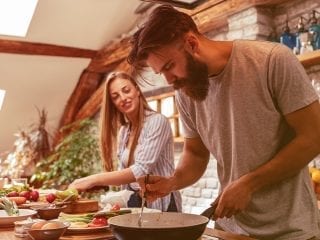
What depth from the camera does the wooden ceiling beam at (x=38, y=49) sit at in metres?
4.96

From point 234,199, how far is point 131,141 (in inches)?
46.5

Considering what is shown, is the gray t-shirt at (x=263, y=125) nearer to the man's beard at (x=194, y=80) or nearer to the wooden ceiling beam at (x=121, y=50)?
the man's beard at (x=194, y=80)

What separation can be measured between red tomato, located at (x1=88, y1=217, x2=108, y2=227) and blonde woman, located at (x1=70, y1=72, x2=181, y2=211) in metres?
0.69

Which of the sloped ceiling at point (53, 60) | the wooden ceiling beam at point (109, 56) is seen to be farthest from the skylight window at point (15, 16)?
the wooden ceiling beam at point (109, 56)

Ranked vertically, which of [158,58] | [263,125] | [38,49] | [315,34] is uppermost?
[38,49]

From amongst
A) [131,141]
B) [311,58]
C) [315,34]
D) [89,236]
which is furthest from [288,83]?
[315,34]

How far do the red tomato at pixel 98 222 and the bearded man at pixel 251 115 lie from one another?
0.58ft

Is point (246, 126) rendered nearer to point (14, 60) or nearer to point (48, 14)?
point (48, 14)

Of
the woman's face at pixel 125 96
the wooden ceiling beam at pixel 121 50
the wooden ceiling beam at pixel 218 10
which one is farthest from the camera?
the wooden ceiling beam at pixel 121 50

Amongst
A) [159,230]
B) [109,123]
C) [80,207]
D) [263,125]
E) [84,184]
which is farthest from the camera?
[109,123]

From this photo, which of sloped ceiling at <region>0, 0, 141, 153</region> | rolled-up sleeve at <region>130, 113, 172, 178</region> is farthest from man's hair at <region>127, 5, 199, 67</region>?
sloped ceiling at <region>0, 0, 141, 153</region>

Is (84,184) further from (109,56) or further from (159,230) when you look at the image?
(109,56)

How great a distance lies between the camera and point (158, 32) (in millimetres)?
1427

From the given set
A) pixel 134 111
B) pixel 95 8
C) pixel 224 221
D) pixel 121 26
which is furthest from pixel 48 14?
pixel 224 221
